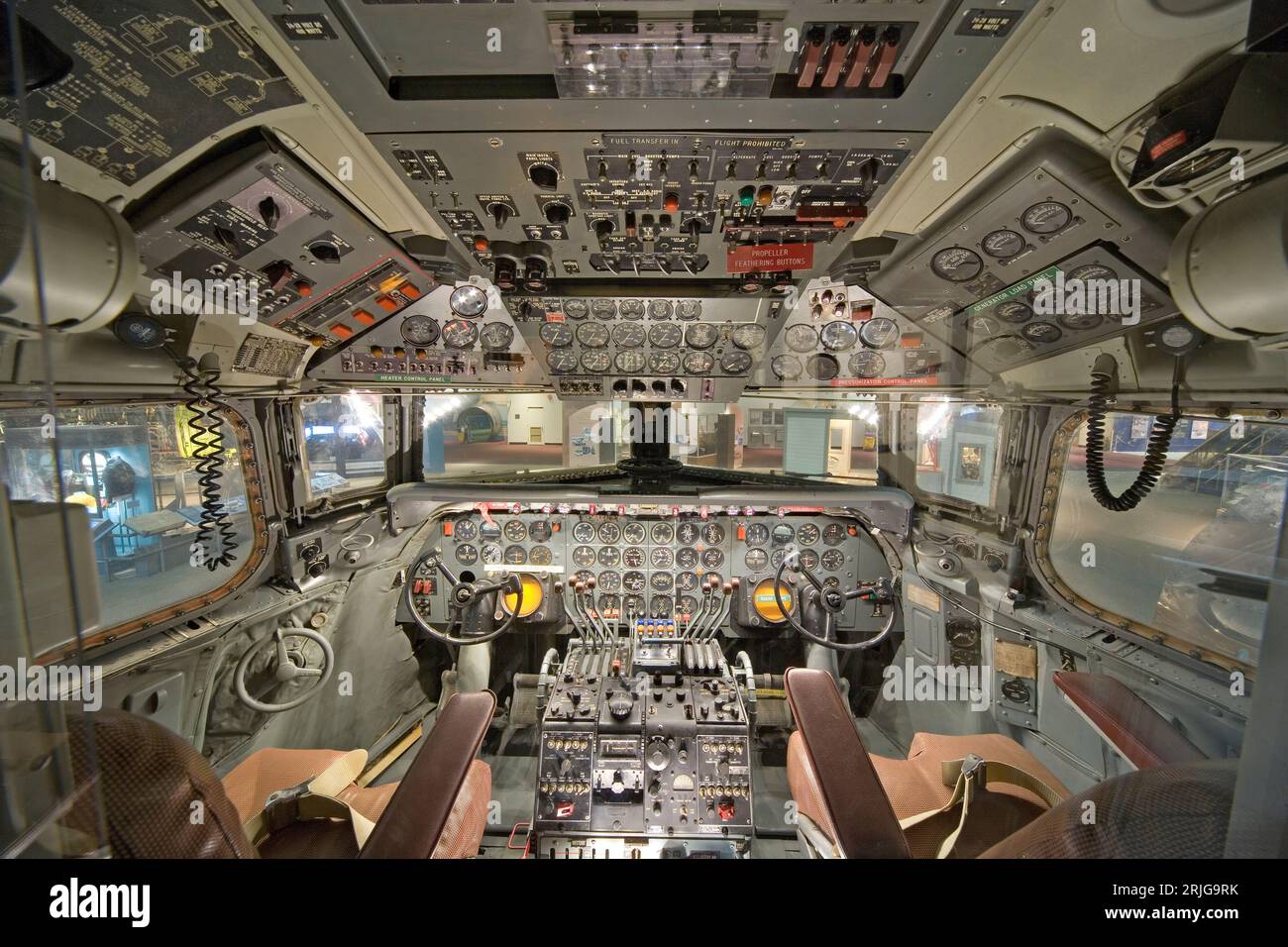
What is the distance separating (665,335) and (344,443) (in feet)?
9.58

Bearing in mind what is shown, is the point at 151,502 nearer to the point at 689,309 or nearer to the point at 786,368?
the point at 689,309

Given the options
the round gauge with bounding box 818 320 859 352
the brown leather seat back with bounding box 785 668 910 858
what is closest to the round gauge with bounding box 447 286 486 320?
the round gauge with bounding box 818 320 859 352

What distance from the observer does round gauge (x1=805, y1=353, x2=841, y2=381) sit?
11.2 feet

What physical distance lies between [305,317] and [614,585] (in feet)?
9.72

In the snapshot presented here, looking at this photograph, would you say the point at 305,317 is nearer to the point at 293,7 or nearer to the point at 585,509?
the point at 293,7

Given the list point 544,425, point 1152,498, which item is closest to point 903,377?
point 1152,498

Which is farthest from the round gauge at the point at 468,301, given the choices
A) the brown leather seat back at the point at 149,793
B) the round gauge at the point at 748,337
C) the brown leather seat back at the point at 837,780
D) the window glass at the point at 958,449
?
the window glass at the point at 958,449

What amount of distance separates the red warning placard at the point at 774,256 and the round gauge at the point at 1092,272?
1.14 m

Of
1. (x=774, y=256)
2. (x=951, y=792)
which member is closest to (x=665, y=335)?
(x=774, y=256)

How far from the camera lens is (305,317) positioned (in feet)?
8.70

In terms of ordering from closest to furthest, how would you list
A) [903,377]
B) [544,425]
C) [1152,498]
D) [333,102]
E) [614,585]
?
1. [333,102]
2. [1152,498]
3. [903,377]
4. [614,585]
5. [544,425]

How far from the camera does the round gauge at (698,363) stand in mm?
3449

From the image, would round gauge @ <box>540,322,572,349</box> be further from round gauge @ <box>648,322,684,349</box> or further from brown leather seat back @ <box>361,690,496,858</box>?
brown leather seat back @ <box>361,690,496,858</box>

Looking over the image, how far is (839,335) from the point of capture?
3205mm
